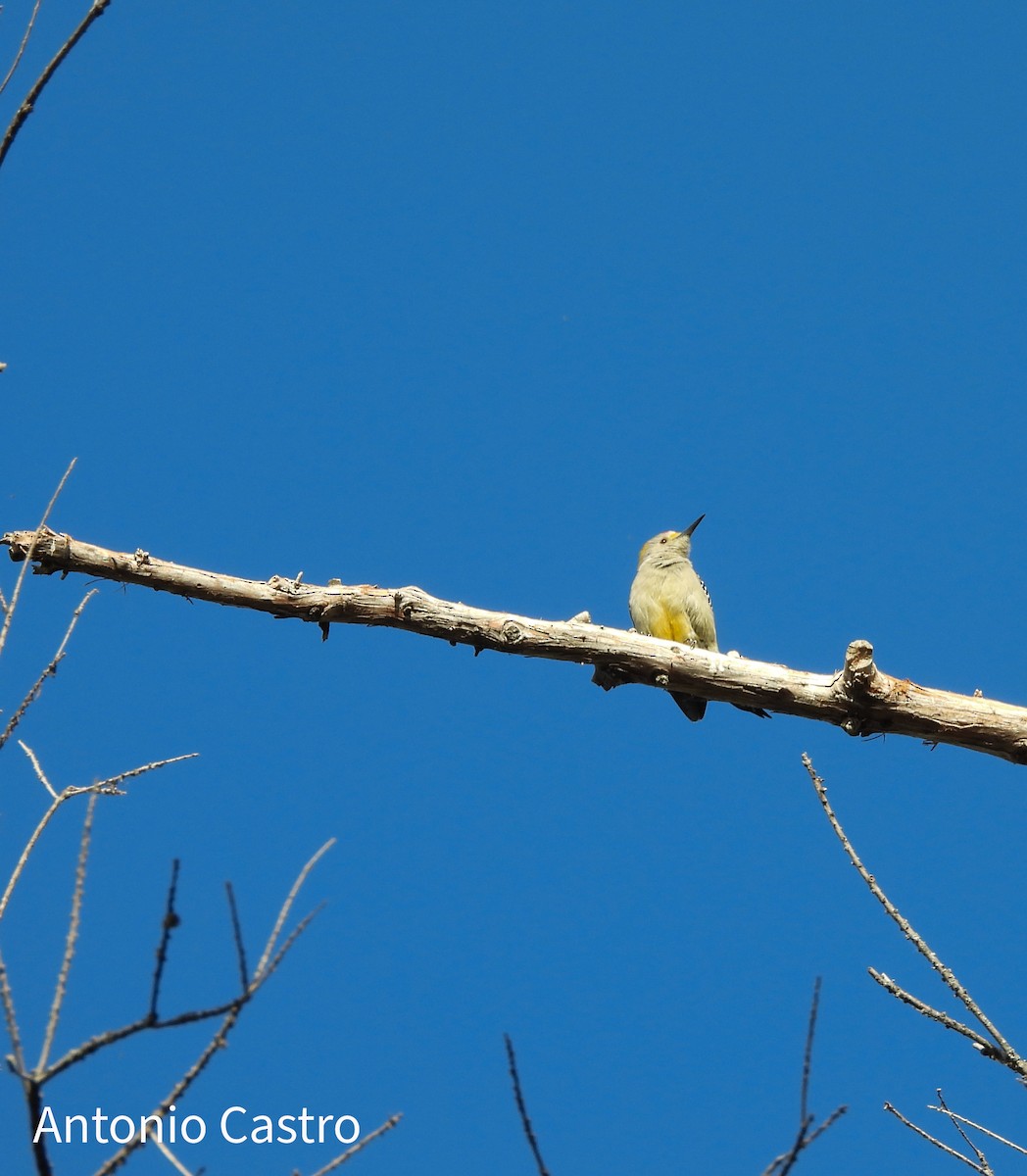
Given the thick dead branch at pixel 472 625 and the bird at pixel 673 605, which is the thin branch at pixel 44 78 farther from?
the bird at pixel 673 605

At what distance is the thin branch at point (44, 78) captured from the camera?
3219 millimetres

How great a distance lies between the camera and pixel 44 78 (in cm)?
325

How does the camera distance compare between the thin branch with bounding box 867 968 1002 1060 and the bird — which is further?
the bird

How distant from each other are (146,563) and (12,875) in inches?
147

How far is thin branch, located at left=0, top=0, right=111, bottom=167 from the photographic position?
3.22 m

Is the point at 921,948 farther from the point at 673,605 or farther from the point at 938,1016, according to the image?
the point at 673,605

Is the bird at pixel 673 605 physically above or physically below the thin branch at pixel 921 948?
above

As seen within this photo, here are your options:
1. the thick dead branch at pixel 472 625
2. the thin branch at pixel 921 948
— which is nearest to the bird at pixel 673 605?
the thick dead branch at pixel 472 625

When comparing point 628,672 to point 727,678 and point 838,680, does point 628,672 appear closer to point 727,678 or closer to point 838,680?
point 727,678

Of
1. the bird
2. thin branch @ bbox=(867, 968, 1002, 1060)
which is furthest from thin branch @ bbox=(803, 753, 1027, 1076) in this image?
the bird

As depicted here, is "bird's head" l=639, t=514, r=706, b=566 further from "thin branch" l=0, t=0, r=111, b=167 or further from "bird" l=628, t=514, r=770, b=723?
"thin branch" l=0, t=0, r=111, b=167

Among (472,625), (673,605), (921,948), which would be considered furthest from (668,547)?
(921,948)

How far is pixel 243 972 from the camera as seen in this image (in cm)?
321

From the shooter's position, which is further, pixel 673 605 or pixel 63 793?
pixel 673 605
